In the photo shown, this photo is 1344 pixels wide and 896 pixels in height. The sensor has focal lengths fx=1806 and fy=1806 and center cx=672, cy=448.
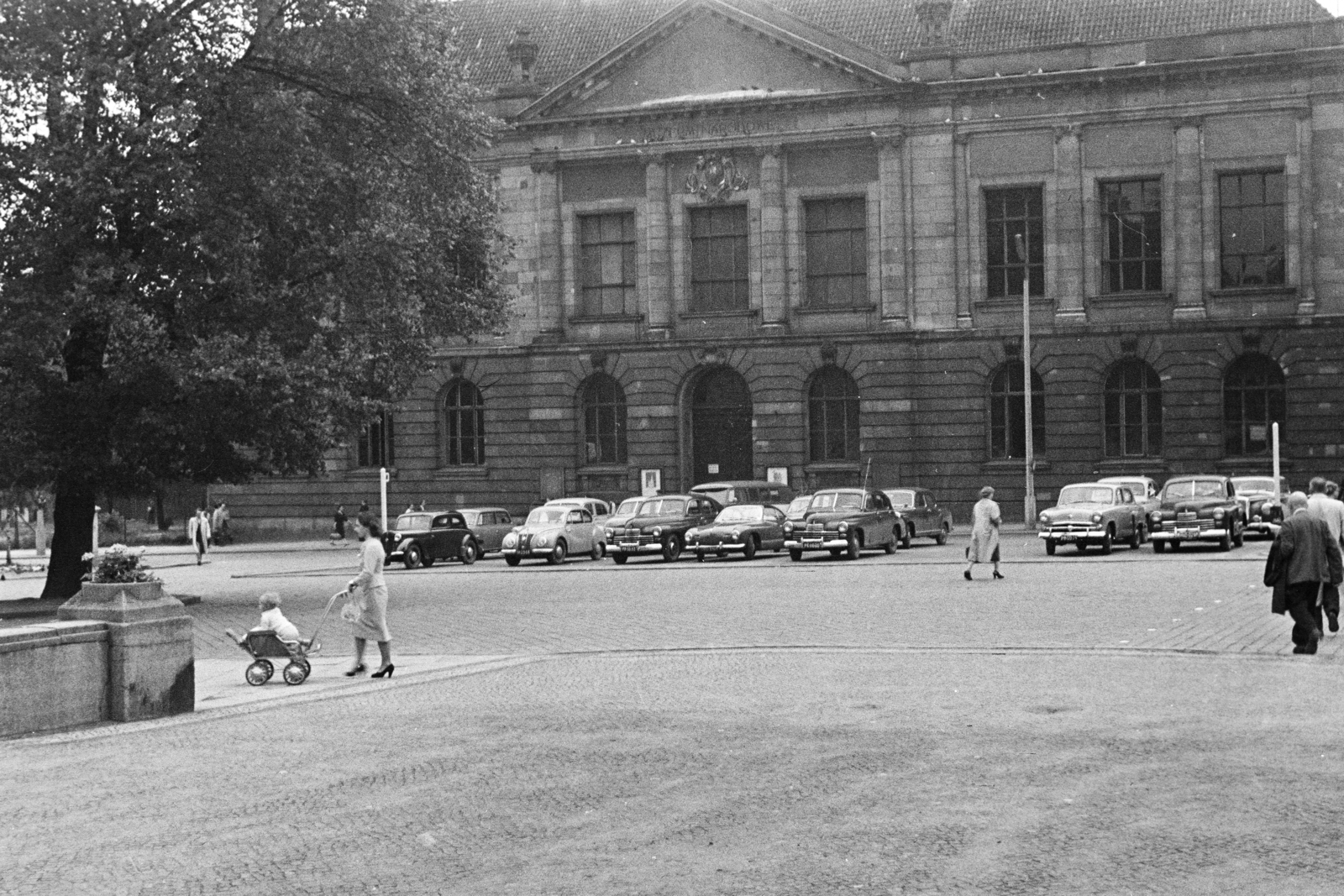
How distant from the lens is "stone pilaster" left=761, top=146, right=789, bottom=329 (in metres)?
61.9

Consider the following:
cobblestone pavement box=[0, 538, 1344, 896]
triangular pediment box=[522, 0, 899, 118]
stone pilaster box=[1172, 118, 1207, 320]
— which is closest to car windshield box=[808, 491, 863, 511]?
stone pilaster box=[1172, 118, 1207, 320]

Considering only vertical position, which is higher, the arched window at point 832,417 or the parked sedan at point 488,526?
the arched window at point 832,417

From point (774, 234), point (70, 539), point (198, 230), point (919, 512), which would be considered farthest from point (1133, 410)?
point (70, 539)

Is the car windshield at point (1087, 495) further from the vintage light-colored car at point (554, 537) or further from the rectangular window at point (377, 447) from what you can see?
the rectangular window at point (377, 447)

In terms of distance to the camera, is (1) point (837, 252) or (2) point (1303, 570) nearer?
(2) point (1303, 570)

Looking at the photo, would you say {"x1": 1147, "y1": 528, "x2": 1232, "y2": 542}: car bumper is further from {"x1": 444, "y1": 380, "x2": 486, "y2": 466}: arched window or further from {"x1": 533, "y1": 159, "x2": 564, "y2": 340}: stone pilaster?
{"x1": 444, "y1": 380, "x2": 486, "y2": 466}: arched window

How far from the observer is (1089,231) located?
195 ft

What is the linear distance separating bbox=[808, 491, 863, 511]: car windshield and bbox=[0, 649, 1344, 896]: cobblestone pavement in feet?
86.1

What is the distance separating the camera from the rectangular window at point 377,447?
6750 cm

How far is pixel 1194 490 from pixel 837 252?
22.2 m

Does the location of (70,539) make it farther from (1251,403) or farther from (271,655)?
(1251,403)

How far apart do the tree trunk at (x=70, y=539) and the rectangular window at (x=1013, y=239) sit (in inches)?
1368

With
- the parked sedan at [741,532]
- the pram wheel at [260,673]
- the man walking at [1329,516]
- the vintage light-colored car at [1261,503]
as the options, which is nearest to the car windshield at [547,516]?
the parked sedan at [741,532]

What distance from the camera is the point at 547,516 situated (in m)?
48.7
